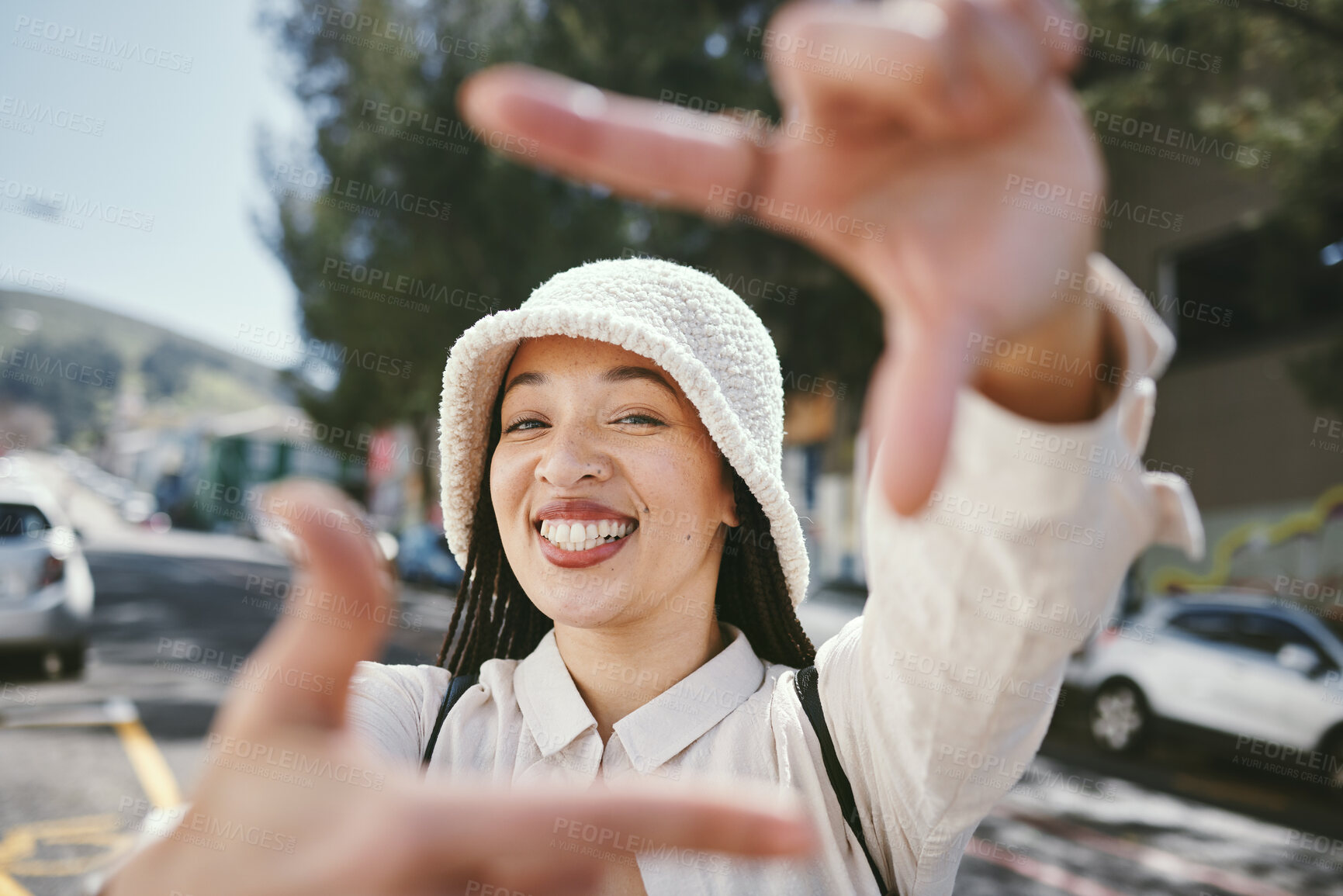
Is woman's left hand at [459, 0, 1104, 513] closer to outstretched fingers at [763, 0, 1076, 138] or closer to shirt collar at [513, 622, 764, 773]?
outstretched fingers at [763, 0, 1076, 138]

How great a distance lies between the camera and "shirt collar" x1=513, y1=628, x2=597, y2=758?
1463 mm

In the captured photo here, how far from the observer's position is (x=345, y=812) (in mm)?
592

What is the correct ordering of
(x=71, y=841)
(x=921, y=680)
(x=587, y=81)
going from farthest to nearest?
1. (x=587, y=81)
2. (x=71, y=841)
3. (x=921, y=680)

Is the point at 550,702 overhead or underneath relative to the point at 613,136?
underneath

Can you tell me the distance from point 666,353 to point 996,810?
5.52 meters

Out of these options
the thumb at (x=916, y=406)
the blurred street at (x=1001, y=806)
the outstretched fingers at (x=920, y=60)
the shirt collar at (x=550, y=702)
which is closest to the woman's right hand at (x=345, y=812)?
the thumb at (x=916, y=406)

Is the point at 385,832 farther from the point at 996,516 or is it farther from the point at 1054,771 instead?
the point at 1054,771

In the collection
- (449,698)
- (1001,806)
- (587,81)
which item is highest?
(587,81)

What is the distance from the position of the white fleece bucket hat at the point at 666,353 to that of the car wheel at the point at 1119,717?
7.31 meters

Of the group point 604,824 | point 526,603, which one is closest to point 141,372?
point 526,603

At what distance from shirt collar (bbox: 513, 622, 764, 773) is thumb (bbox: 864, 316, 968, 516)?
2.89 ft

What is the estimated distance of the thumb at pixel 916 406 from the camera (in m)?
0.60

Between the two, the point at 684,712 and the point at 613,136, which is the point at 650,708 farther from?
the point at 613,136

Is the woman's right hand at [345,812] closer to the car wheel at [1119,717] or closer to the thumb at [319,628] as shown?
the thumb at [319,628]
